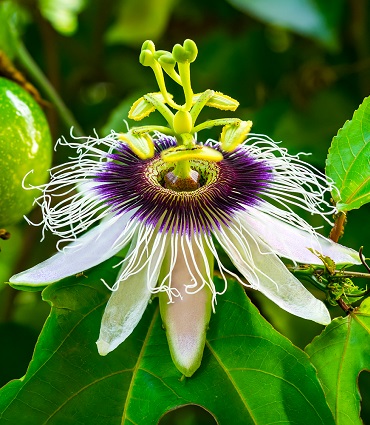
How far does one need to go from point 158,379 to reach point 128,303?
113 millimetres

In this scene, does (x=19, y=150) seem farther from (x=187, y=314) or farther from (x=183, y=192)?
(x=187, y=314)

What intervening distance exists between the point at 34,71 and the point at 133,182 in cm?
55

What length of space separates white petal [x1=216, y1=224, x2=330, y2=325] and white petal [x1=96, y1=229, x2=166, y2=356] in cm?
11

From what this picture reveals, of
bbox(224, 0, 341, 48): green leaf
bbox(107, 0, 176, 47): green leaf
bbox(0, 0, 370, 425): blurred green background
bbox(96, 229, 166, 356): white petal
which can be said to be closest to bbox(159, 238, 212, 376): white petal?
bbox(96, 229, 166, 356): white petal

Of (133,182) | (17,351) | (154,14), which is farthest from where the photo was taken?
(154,14)

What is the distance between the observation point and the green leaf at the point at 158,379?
2.93 ft

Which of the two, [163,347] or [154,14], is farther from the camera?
[154,14]

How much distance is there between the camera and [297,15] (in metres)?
1.49

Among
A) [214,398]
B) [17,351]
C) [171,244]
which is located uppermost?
[171,244]

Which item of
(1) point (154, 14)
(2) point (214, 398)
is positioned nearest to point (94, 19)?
(1) point (154, 14)

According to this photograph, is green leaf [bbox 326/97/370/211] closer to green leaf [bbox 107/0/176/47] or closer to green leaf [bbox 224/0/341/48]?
green leaf [bbox 224/0/341/48]

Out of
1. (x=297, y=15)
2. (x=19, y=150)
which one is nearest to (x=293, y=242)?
(x=19, y=150)

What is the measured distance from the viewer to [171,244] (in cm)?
96

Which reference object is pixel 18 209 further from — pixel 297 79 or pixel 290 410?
pixel 297 79
